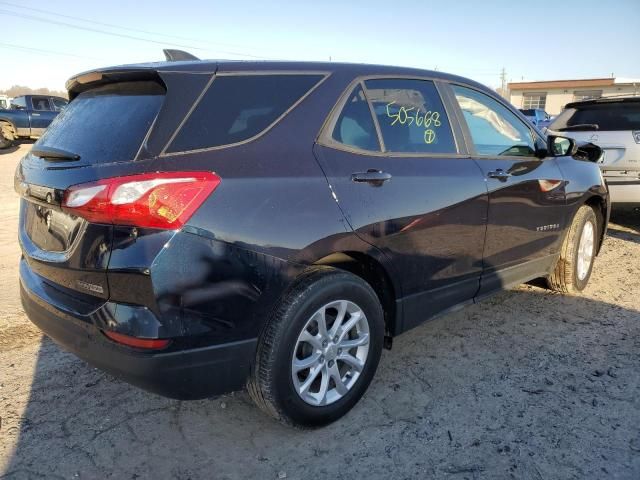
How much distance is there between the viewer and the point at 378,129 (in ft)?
9.13

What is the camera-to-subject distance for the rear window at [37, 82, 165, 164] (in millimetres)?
2137

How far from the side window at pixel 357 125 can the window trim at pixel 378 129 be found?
20 mm

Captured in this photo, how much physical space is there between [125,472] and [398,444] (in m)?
1.26

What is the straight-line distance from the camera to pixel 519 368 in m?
3.22

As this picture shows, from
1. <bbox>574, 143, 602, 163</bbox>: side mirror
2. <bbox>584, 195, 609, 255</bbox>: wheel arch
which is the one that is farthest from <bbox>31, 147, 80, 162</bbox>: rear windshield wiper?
<bbox>584, 195, 609, 255</bbox>: wheel arch

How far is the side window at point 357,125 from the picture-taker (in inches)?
102

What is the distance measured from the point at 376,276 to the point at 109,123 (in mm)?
1550

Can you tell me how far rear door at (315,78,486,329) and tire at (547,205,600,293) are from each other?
145cm

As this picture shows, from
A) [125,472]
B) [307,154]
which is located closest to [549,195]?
[307,154]

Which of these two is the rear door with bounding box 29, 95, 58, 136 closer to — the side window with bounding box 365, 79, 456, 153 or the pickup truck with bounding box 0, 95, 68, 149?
the pickup truck with bounding box 0, 95, 68, 149

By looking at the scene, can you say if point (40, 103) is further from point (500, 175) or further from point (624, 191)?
point (500, 175)

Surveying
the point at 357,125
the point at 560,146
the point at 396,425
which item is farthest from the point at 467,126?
the point at 396,425

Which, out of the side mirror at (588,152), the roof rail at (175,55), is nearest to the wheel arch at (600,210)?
the side mirror at (588,152)

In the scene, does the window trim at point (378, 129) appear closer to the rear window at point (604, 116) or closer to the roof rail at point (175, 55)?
the roof rail at point (175, 55)
